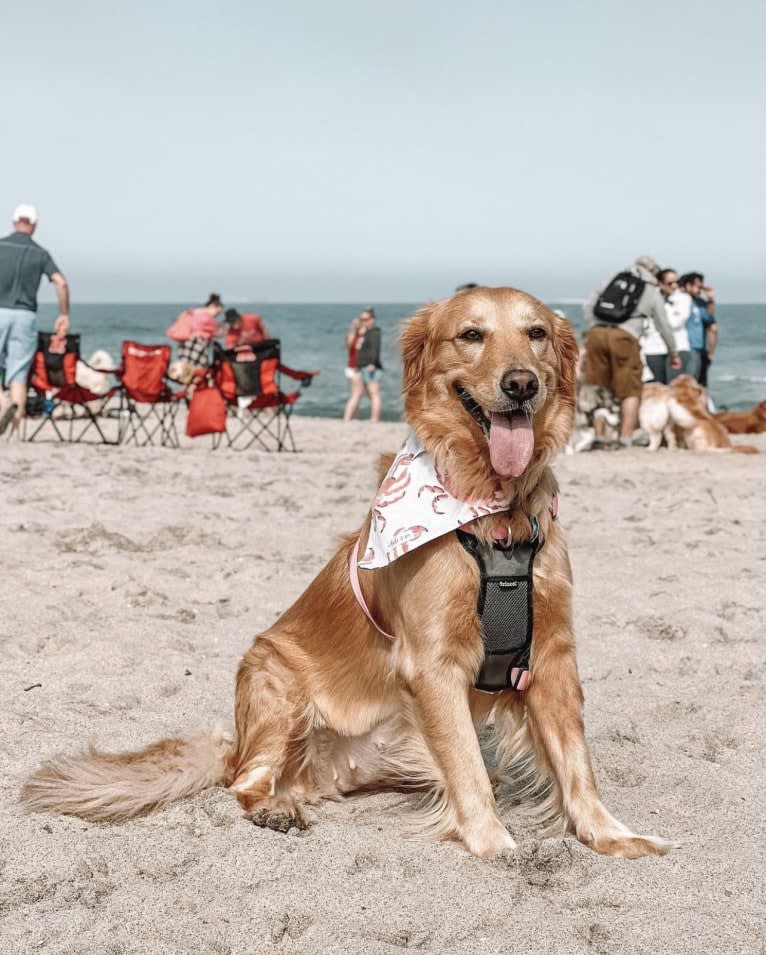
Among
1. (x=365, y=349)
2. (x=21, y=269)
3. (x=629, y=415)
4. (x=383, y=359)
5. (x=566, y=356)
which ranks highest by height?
(x=21, y=269)

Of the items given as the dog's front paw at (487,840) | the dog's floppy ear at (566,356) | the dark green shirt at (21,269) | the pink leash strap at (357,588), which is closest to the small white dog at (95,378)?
the dark green shirt at (21,269)

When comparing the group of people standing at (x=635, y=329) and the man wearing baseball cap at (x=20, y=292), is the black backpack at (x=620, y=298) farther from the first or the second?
the man wearing baseball cap at (x=20, y=292)

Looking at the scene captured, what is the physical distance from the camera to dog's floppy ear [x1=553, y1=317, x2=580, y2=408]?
3301mm

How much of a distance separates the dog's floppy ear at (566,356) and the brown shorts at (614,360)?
854 cm

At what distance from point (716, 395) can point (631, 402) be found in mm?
14269

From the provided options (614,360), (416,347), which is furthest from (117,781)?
(614,360)

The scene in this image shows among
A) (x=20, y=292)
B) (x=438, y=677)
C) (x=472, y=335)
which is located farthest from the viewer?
(x=20, y=292)

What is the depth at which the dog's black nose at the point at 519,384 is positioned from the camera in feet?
9.74

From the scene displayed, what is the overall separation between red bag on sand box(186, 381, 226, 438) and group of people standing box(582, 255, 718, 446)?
442cm

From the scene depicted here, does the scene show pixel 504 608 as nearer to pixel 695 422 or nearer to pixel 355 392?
pixel 695 422

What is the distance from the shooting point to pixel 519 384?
297cm

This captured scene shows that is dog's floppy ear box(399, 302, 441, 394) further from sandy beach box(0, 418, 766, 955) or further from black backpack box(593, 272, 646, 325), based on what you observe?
black backpack box(593, 272, 646, 325)

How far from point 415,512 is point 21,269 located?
8072 mm

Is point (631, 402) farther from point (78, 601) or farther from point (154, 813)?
point (154, 813)
